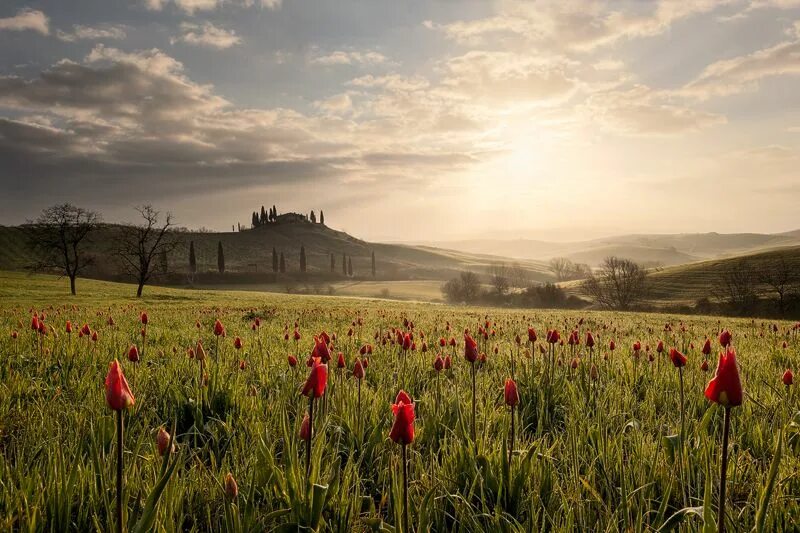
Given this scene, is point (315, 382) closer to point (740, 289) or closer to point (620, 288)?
point (620, 288)

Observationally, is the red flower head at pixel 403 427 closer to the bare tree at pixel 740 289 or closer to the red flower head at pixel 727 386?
the red flower head at pixel 727 386

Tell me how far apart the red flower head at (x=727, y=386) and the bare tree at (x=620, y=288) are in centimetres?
7740

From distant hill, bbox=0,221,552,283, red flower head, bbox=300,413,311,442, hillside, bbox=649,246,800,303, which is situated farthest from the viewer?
distant hill, bbox=0,221,552,283

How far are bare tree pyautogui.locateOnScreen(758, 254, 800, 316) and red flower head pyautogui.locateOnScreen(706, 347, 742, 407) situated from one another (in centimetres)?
8336

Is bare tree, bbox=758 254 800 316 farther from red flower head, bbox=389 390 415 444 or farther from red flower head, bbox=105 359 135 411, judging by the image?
red flower head, bbox=105 359 135 411

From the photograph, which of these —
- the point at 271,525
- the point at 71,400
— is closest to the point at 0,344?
the point at 71,400

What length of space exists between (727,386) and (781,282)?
90488mm

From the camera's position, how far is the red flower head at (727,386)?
5.85ft

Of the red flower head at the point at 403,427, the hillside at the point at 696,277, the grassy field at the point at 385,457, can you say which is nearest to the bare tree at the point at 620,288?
the hillside at the point at 696,277

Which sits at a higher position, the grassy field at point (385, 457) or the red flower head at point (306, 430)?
the red flower head at point (306, 430)

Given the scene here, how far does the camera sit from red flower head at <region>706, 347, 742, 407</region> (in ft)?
5.85

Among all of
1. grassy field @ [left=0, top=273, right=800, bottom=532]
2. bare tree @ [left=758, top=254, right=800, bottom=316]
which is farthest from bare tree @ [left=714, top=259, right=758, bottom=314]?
grassy field @ [left=0, top=273, right=800, bottom=532]

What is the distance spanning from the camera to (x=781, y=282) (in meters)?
69.1

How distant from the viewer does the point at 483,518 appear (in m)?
2.43
